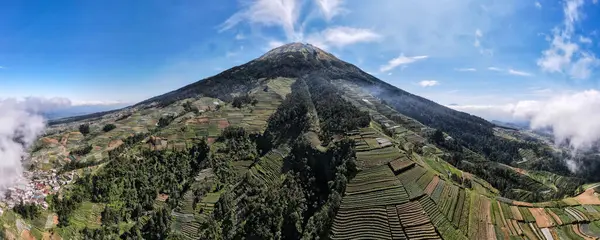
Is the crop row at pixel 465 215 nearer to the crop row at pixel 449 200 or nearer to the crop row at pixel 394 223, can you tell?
the crop row at pixel 449 200

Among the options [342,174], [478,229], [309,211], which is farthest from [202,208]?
[478,229]

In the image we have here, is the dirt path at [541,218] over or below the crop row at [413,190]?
below

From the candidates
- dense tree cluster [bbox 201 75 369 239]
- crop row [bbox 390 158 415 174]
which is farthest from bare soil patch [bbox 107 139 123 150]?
crop row [bbox 390 158 415 174]

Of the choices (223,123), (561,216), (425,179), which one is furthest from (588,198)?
(223,123)

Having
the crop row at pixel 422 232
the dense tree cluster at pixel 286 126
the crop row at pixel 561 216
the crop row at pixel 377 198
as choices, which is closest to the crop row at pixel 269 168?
the dense tree cluster at pixel 286 126

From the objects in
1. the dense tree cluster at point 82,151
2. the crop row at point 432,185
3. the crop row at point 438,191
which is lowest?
the crop row at point 438,191

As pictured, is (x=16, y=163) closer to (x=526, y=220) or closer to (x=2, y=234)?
(x=2, y=234)

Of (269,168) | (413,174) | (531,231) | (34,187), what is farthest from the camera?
(269,168)

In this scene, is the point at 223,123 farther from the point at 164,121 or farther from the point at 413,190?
the point at 413,190
